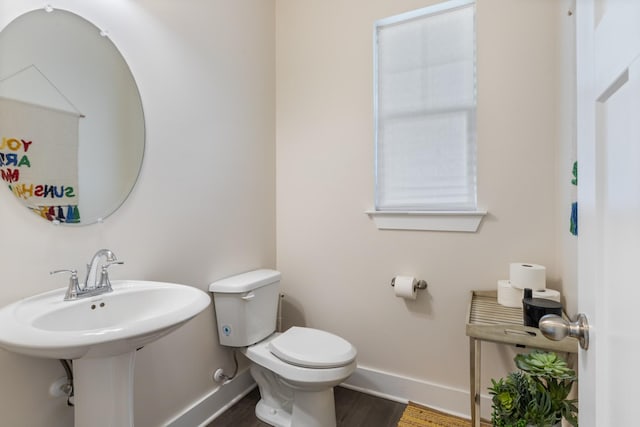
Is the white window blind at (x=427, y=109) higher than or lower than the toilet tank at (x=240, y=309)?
higher

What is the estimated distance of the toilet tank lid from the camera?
1687mm

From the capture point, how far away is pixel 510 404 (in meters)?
1.12

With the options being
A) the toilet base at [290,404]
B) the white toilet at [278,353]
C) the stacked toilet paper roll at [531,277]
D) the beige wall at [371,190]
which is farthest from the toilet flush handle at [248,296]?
the stacked toilet paper roll at [531,277]

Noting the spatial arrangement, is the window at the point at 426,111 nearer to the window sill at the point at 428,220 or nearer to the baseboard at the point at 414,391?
the window sill at the point at 428,220

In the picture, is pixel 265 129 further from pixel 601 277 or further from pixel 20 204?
pixel 601 277

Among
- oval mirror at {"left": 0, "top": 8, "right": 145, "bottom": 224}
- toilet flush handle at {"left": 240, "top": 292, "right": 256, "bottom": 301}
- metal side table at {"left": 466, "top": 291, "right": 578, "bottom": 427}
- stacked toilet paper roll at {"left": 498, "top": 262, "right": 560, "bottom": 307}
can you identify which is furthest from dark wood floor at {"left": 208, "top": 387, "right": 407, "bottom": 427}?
oval mirror at {"left": 0, "top": 8, "right": 145, "bottom": 224}

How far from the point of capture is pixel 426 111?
1880mm

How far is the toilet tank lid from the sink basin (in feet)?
1.48

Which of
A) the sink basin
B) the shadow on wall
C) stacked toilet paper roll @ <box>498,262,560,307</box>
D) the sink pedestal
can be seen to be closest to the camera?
the sink basin

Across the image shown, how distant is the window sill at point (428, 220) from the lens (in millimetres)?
1721

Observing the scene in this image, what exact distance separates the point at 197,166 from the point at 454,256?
4.76ft

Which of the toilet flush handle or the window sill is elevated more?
the window sill

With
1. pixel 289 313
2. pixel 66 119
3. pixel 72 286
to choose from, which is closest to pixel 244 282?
pixel 289 313

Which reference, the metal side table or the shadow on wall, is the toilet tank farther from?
the metal side table
